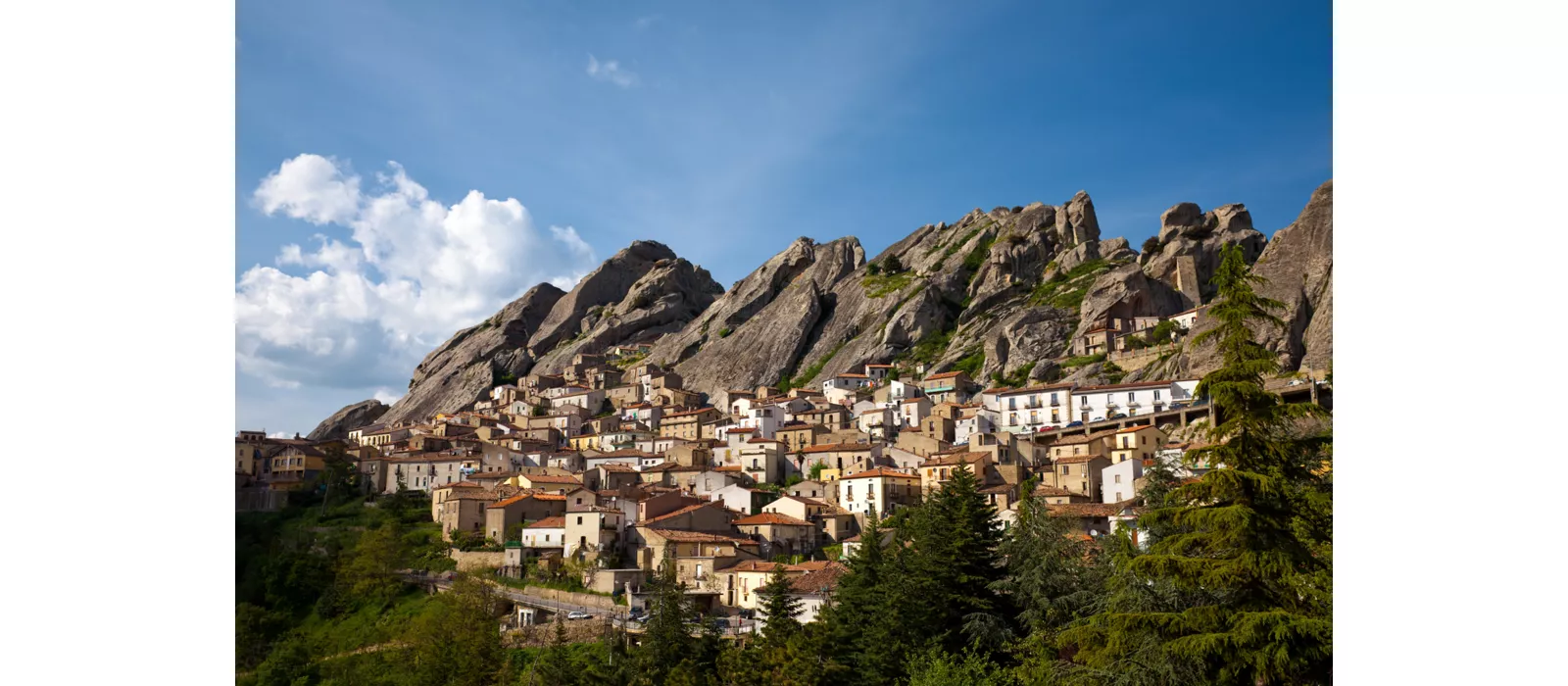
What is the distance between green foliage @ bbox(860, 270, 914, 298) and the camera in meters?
54.7

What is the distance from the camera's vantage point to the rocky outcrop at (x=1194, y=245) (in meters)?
45.9

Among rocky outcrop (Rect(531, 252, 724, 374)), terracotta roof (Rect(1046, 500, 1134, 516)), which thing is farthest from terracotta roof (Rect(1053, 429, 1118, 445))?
rocky outcrop (Rect(531, 252, 724, 374))

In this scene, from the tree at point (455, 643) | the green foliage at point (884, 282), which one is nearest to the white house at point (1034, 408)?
the green foliage at point (884, 282)

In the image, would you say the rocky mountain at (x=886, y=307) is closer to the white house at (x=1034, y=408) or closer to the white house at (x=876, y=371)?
the white house at (x=876, y=371)

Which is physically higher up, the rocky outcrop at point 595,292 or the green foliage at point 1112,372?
the rocky outcrop at point 595,292

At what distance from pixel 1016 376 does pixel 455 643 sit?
3263 cm

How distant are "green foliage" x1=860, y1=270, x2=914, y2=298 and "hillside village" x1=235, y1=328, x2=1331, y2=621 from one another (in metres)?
10.4

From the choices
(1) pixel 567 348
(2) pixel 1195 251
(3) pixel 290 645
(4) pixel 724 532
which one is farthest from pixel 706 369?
(3) pixel 290 645

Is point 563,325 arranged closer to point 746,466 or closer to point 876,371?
point 876,371

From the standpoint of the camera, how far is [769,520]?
863 inches

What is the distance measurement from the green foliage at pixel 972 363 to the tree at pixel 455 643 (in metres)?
32.1

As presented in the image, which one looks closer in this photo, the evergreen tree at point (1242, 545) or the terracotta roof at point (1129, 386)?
the evergreen tree at point (1242, 545)
